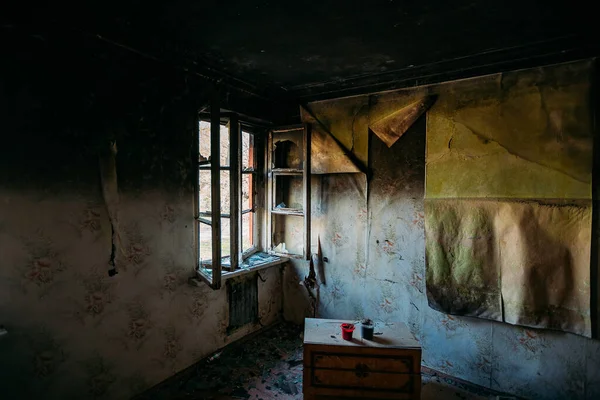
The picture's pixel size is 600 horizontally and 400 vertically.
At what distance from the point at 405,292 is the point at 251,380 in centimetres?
146

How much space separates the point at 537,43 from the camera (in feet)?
6.83

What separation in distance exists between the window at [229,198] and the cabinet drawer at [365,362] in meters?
0.89

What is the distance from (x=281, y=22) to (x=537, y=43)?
160 centimetres

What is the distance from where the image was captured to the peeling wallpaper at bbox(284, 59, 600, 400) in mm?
2342

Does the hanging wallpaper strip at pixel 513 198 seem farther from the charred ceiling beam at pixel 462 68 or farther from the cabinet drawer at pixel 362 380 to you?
the cabinet drawer at pixel 362 380

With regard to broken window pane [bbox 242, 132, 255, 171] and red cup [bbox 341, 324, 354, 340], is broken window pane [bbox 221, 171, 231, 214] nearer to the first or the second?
broken window pane [bbox 242, 132, 255, 171]

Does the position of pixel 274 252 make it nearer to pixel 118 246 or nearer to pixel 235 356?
pixel 235 356

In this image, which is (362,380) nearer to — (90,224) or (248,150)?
(90,224)

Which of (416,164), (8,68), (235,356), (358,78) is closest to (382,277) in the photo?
(416,164)

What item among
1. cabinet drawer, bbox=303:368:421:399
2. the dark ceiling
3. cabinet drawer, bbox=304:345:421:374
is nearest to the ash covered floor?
cabinet drawer, bbox=303:368:421:399

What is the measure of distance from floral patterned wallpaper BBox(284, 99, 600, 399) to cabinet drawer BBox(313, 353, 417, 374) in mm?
724

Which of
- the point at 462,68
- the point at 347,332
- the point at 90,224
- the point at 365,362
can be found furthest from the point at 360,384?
the point at 462,68

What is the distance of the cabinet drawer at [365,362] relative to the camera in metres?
2.21

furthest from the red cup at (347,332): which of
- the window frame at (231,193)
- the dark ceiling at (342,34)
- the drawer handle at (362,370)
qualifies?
the dark ceiling at (342,34)
